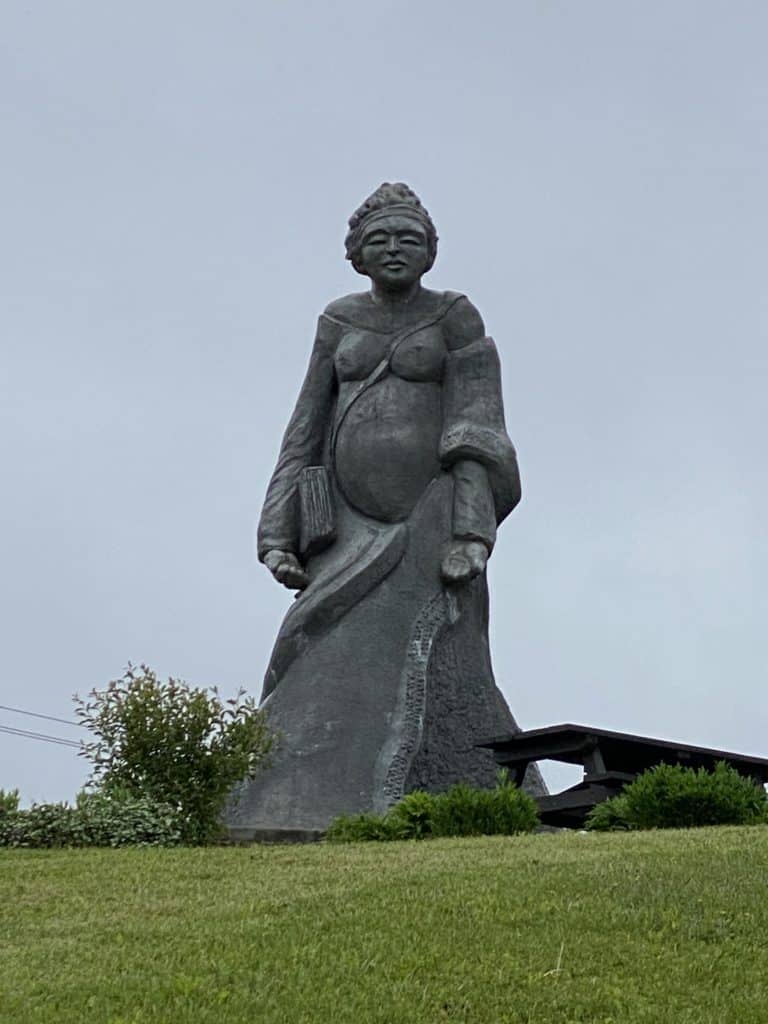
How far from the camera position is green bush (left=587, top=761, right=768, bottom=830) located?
1284cm

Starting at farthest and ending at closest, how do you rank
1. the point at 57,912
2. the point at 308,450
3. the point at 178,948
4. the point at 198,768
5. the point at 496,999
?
the point at 308,450 < the point at 198,768 < the point at 57,912 < the point at 178,948 < the point at 496,999

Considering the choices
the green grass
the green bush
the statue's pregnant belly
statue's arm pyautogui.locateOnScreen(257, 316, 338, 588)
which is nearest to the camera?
the green grass

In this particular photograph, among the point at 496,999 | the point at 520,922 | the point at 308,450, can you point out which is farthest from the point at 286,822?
the point at 496,999

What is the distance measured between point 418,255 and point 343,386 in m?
1.48

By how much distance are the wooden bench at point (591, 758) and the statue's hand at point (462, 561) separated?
1.58 meters

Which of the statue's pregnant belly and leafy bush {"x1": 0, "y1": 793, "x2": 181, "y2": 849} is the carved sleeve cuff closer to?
the statue's pregnant belly

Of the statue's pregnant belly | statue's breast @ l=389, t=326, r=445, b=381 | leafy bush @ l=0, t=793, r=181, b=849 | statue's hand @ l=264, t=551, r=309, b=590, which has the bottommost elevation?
leafy bush @ l=0, t=793, r=181, b=849

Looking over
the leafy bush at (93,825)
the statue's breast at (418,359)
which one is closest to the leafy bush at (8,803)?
the leafy bush at (93,825)

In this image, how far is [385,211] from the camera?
1661 centimetres

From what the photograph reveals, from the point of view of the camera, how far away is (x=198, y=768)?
13.4m

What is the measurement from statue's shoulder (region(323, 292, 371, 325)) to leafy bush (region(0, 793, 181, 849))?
19.0ft

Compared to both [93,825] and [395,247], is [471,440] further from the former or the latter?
[93,825]

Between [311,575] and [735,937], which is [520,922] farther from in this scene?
[311,575]

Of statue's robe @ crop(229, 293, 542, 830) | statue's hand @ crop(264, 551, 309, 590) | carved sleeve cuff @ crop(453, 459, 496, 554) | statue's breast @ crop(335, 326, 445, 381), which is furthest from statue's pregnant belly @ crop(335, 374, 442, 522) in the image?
statue's hand @ crop(264, 551, 309, 590)
